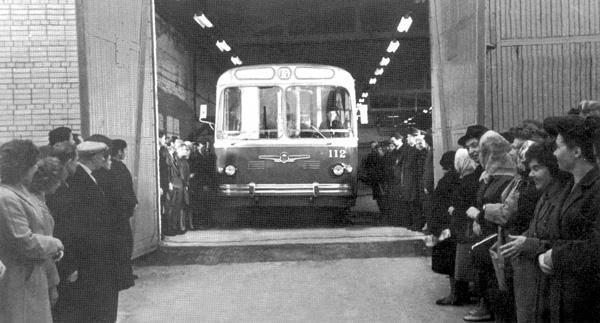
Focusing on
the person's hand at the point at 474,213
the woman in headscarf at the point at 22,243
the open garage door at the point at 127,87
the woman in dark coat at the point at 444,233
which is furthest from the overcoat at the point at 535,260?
the open garage door at the point at 127,87

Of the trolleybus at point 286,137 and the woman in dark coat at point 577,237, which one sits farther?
the trolleybus at point 286,137

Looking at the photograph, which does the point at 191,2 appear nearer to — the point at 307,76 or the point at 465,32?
the point at 307,76

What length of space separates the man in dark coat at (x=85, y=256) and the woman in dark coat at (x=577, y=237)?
310 cm

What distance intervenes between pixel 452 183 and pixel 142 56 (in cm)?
522

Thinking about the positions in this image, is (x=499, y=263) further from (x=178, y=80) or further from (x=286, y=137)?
(x=178, y=80)

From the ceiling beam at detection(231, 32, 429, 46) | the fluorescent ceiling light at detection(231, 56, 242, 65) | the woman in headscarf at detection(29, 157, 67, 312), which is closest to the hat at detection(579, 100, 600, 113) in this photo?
the woman in headscarf at detection(29, 157, 67, 312)

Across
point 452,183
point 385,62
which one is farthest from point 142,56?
point 385,62

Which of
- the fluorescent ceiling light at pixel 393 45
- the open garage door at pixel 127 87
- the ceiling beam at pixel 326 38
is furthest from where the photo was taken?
the fluorescent ceiling light at pixel 393 45

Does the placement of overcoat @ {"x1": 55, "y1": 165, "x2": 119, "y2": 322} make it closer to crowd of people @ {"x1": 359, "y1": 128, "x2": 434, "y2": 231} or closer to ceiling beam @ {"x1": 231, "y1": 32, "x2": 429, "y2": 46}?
crowd of people @ {"x1": 359, "y1": 128, "x2": 434, "y2": 231}

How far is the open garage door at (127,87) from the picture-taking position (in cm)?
840

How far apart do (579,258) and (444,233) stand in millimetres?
3434

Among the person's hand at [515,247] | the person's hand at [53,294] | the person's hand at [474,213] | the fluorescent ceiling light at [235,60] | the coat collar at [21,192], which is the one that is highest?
the fluorescent ceiling light at [235,60]

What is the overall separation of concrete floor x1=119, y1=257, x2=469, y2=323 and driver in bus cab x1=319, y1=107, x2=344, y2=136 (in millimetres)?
3838

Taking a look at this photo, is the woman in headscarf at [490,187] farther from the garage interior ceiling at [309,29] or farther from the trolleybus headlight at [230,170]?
the garage interior ceiling at [309,29]
